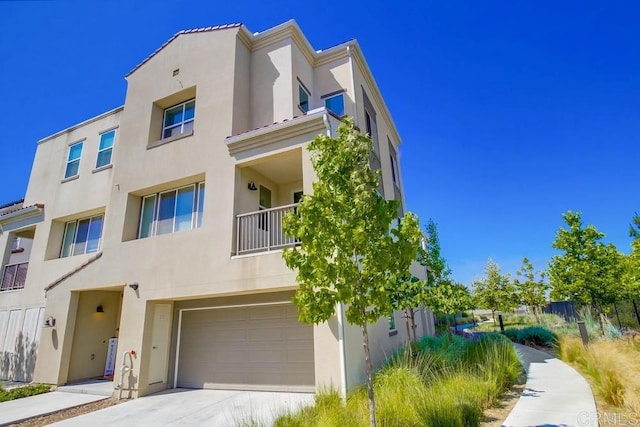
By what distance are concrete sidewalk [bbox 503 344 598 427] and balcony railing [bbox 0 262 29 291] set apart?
20.1 metres

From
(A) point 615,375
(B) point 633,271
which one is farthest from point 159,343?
(B) point 633,271

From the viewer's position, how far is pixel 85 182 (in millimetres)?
14633

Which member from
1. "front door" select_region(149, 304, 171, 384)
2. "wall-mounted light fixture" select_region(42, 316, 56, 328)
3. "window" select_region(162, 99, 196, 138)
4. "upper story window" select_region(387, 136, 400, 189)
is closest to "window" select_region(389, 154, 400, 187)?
"upper story window" select_region(387, 136, 400, 189)

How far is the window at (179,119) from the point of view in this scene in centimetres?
1258

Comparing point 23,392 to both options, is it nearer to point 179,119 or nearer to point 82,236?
point 82,236

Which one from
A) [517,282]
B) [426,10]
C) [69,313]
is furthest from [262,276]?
[517,282]

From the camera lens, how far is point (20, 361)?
1327 cm

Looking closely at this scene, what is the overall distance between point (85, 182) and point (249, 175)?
9.11 metres

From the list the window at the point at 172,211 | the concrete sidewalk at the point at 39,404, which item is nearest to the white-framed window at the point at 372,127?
the window at the point at 172,211

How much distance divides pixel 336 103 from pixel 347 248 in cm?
990

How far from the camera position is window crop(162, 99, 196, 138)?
12584mm

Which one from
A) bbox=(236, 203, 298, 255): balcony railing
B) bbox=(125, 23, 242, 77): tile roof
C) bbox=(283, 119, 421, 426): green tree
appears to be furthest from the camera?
bbox=(125, 23, 242, 77): tile roof

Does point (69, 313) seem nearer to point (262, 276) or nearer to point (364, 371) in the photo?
point (262, 276)

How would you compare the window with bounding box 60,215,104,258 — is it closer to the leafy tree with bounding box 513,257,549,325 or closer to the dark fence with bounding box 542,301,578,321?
the dark fence with bounding box 542,301,578,321
